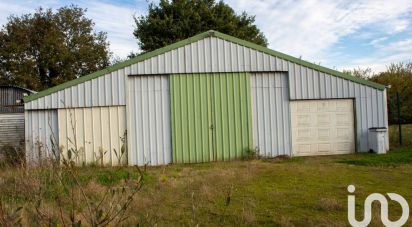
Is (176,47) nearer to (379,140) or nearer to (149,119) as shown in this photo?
(149,119)

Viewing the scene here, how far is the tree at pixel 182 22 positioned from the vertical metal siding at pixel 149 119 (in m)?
18.8

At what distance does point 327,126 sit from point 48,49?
32.0 meters

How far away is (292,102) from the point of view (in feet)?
45.0

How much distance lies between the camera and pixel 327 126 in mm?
13922

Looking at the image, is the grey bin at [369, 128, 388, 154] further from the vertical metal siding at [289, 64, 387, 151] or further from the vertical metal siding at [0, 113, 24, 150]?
the vertical metal siding at [0, 113, 24, 150]

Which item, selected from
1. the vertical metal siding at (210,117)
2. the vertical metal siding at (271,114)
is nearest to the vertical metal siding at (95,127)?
the vertical metal siding at (210,117)

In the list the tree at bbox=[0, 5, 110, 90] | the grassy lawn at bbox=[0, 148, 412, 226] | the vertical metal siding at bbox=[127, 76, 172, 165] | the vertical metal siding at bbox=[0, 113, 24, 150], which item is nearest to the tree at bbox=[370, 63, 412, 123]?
the grassy lawn at bbox=[0, 148, 412, 226]

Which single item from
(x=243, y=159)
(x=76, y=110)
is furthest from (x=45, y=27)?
(x=243, y=159)

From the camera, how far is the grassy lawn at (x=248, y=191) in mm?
5379

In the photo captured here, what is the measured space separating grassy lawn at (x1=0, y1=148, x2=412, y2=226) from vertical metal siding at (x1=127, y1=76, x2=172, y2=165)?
4.39 ft

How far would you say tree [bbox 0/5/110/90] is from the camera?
36.5 meters

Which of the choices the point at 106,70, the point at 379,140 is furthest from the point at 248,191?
the point at 379,140

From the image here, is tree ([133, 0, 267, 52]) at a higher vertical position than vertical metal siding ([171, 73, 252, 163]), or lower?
higher

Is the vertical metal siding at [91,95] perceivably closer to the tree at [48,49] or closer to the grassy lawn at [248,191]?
the grassy lawn at [248,191]
